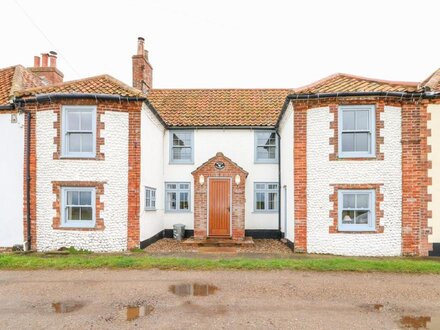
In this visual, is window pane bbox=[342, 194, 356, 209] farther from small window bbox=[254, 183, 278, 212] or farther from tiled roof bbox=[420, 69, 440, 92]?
small window bbox=[254, 183, 278, 212]

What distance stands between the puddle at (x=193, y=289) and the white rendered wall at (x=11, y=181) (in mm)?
8010

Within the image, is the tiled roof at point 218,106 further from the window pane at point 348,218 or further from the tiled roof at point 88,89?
the window pane at point 348,218

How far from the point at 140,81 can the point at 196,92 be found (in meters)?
3.12

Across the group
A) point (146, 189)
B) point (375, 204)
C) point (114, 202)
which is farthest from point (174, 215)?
point (375, 204)

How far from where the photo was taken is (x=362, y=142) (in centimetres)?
1238

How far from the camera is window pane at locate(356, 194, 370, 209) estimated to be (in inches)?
483

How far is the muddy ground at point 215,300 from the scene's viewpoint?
579 cm

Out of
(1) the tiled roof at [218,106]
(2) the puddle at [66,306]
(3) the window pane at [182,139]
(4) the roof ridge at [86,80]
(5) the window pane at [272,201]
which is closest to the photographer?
(2) the puddle at [66,306]

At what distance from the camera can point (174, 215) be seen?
55.4 ft

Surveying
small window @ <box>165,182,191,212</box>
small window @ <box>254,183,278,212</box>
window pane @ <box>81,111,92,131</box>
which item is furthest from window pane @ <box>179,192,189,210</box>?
window pane @ <box>81,111,92,131</box>

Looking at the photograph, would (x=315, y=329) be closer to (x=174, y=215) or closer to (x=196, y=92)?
(x=174, y=215)

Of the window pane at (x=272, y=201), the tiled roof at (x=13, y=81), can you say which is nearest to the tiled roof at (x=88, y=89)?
the tiled roof at (x=13, y=81)

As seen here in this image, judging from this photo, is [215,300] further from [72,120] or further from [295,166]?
[72,120]

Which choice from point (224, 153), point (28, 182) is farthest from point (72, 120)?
point (224, 153)
